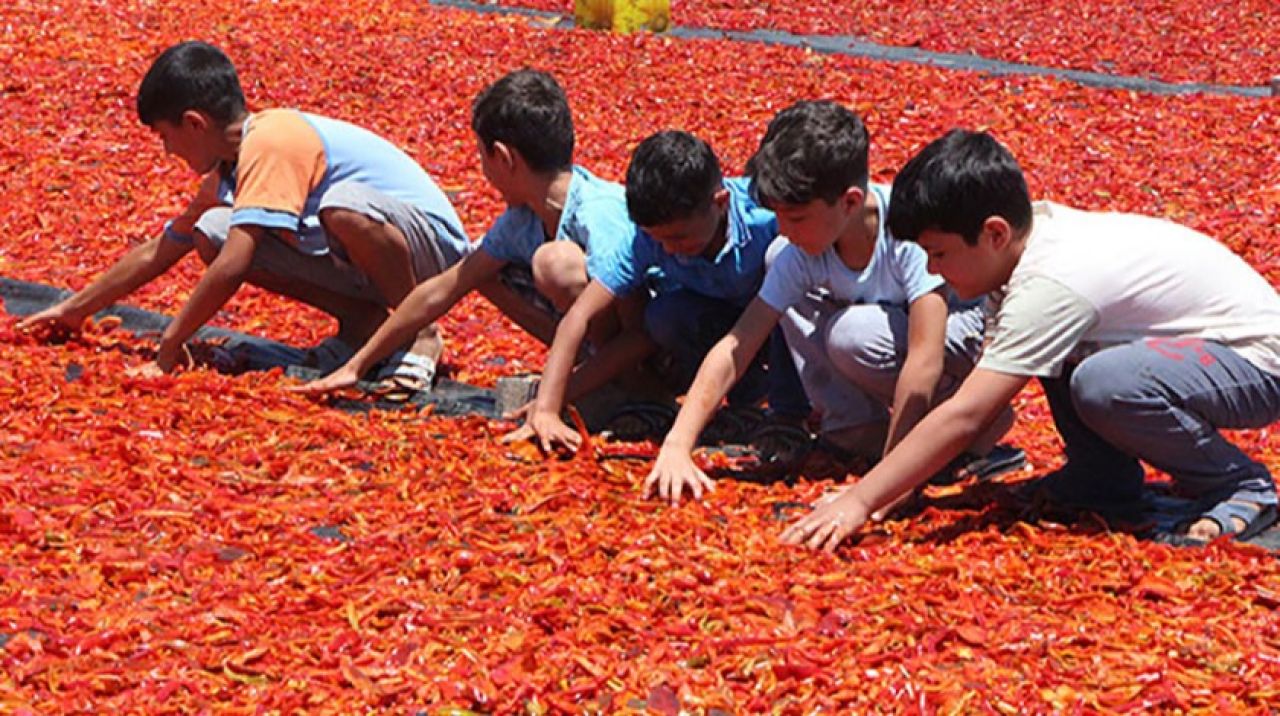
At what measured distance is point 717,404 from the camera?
4.61m

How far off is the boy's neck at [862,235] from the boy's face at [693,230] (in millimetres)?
439

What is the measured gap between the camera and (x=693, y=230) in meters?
4.84

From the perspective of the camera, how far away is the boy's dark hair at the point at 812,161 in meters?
4.34

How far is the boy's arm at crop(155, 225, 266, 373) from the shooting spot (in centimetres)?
545

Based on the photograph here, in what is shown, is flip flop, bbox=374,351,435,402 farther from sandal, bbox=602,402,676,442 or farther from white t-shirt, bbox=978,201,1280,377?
white t-shirt, bbox=978,201,1280,377

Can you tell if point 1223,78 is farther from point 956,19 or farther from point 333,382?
point 333,382

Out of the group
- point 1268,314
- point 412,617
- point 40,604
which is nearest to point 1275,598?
point 1268,314

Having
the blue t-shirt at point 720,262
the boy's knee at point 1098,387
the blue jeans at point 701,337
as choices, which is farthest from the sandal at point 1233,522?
the blue t-shirt at point 720,262

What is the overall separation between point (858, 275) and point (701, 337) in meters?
0.68

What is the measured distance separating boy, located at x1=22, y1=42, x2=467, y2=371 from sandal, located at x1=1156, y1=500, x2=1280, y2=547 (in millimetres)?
2664

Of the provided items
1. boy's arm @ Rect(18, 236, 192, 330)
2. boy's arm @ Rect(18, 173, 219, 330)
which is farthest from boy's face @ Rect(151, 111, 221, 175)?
boy's arm @ Rect(18, 236, 192, 330)

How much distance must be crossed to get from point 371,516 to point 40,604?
87 centimetres

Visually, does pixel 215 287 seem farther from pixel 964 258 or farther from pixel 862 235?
pixel 964 258

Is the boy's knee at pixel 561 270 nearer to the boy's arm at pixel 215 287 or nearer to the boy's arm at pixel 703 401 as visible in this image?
the boy's arm at pixel 703 401
